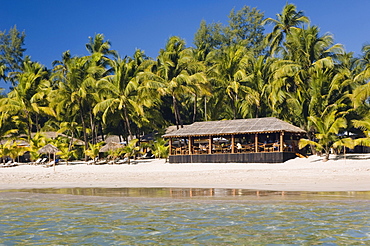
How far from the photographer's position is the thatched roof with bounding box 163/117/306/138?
27625mm

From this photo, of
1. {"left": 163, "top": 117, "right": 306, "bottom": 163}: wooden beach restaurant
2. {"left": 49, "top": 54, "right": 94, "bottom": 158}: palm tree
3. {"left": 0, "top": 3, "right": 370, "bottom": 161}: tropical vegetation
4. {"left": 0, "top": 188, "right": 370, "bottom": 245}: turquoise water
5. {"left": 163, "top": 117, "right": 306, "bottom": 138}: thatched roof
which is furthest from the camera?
{"left": 49, "top": 54, "right": 94, "bottom": 158}: palm tree

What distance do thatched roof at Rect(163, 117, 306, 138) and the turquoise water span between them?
13.2 meters

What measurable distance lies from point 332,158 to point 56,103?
22.3 metres

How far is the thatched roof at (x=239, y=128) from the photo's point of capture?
1088 inches

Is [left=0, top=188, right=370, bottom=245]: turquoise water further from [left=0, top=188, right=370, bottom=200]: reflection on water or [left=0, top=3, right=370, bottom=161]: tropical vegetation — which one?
[left=0, top=3, right=370, bottom=161]: tropical vegetation

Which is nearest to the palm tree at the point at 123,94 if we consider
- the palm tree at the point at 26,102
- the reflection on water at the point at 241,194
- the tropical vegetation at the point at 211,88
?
the tropical vegetation at the point at 211,88

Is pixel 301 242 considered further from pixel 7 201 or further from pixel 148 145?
pixel 148 145

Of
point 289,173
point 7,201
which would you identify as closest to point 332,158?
point 289,173

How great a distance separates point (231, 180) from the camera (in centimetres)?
1983

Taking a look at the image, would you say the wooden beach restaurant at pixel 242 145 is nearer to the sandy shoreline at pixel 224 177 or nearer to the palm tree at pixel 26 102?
Answer: the sandy shoreline at pixel 224 177

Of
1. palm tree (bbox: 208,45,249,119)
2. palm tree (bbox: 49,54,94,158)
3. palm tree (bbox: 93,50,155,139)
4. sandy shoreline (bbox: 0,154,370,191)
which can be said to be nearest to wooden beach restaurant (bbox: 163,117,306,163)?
sandy shoreline (bbox: 0,154,370,191)

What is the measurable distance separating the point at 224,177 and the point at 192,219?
10.9 meters

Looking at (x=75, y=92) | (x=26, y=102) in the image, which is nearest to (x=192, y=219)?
(x=75, y=92)

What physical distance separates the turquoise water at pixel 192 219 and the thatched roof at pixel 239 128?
521 inches
